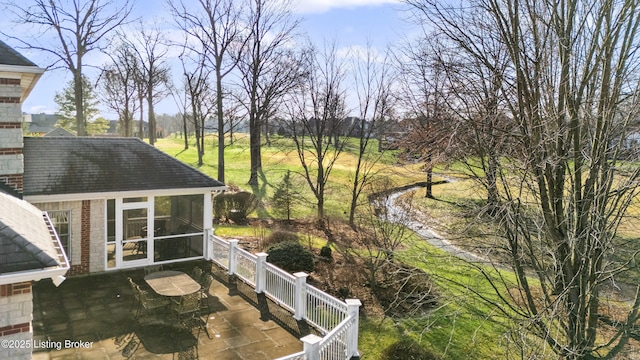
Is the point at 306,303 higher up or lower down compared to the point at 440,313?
higher up

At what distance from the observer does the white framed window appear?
12.5 metres

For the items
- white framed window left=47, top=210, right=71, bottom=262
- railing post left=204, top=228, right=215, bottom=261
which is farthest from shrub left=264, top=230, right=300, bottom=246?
white framed window left=47, top=210, right=71, bottom=262

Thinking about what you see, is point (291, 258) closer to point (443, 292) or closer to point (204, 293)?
point (204, 293)

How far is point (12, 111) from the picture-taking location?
35.5 ft

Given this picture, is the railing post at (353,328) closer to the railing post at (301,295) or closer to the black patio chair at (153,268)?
the railing post at (301,295)

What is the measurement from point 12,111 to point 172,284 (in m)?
6.03

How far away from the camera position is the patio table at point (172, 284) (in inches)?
386

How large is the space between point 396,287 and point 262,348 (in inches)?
235

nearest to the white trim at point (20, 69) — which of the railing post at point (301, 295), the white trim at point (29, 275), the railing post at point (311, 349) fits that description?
the white trim at point (29, 275)

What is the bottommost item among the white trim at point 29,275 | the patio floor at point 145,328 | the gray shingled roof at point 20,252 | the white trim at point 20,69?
the patio floor at point 145,328

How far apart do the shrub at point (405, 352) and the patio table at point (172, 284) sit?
4651 millimetres

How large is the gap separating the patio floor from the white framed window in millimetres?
1112

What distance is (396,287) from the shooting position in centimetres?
1356

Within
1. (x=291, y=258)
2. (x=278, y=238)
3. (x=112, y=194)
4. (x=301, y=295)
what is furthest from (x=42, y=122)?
(x=301, y=295)
